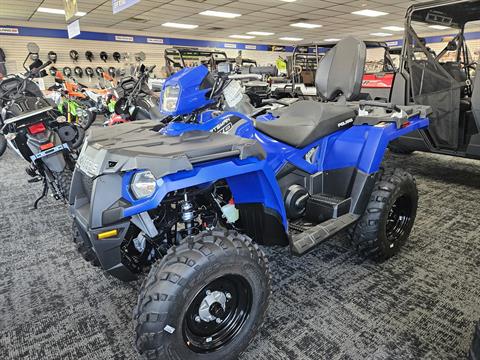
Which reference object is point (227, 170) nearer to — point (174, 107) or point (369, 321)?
point (174, 107)

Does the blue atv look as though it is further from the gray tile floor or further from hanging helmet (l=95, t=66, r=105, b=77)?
hanging helmet (l=95, t=66, r=105, b=77)

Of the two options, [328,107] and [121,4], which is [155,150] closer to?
[328,107]

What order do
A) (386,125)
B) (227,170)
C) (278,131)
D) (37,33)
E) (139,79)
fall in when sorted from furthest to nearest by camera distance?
(37,33) → (139,79) → (386,125) → (278,131) → (227,170)

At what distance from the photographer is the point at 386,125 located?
2348 millimetres

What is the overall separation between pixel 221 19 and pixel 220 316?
1423 cm

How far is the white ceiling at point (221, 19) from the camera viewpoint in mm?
11000

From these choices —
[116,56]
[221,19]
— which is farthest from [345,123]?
[116,56]

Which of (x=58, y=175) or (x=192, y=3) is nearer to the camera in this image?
(x=58, y=175)

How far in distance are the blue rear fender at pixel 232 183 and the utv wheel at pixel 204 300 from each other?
0.25m

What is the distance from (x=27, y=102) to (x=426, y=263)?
4.29 meters

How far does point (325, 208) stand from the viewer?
2.25m

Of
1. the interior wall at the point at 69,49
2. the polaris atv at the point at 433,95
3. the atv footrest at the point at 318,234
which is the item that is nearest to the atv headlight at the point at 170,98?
the atv footrest at the point at 318,234

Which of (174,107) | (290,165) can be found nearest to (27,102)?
(174,107)

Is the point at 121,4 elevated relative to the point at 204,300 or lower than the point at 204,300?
elevated
